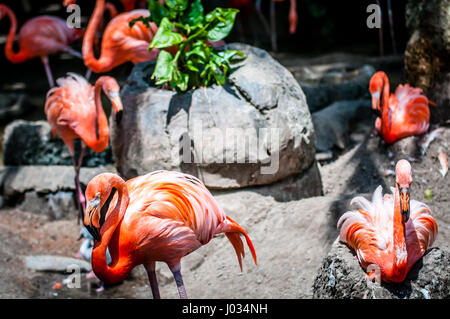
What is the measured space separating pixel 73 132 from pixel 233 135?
1364mm

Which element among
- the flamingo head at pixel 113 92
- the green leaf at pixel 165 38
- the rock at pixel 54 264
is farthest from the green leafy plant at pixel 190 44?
the rock at pixel 54 264

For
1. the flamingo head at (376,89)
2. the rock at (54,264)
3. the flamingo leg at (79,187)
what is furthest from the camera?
the flamingo leg at (79,187)

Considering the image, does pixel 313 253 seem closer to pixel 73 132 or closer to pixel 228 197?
pixel 228 197

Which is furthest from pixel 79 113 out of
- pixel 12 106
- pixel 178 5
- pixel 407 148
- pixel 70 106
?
pixel 12 106

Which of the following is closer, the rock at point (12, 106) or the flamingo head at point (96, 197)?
the flamingo head at point (96, 197)

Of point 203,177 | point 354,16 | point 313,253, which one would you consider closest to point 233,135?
point 203,177

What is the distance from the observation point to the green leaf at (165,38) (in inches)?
144

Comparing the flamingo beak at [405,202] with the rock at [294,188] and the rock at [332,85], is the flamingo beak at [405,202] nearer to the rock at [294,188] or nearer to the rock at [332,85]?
the rock at [294,188]

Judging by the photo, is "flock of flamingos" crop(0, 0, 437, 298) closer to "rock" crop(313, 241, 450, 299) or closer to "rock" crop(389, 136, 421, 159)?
"rock" crop(313, 241, 450, 299)

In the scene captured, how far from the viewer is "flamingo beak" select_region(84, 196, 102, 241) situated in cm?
220

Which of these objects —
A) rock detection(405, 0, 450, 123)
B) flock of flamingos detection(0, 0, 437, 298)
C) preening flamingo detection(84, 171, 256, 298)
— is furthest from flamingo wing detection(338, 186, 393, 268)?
rock detection(405, 0, 450, 123)

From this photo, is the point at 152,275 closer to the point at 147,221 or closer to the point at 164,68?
the point at 147,221

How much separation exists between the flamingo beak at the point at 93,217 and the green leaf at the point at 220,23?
1.99 meters

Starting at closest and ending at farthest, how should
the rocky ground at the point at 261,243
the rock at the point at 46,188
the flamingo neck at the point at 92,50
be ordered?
1. the rocky ground at the point at 261,243
2. the rock at the point at 46,188
3. the flamingo neck at the point at 92,50
